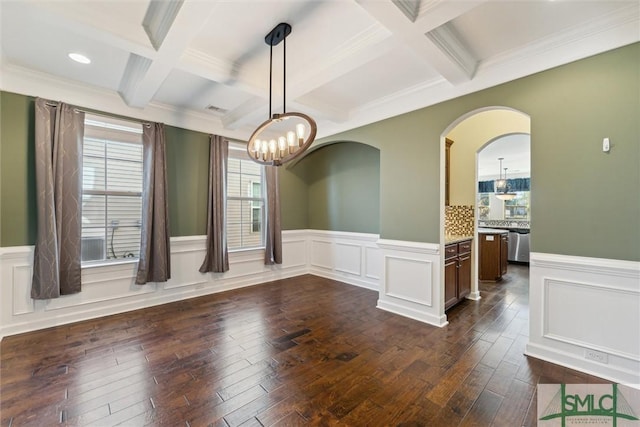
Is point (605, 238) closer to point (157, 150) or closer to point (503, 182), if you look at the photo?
point (157, 150)

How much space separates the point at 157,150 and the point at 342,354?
12.0ft

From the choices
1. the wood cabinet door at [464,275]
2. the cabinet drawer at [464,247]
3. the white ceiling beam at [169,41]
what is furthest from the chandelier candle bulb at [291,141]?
the wood cabinet door at [464,275]

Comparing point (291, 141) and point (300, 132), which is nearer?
point (300, 132)

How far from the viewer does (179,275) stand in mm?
4191

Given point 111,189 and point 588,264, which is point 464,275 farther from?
point 111,189

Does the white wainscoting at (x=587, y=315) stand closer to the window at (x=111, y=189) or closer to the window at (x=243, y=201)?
the window at (x=243, y=201)

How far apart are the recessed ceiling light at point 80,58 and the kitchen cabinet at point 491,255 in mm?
6440

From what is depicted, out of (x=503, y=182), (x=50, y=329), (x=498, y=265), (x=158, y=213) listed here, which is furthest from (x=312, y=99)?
(x=503, y=182)

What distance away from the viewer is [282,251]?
548cm

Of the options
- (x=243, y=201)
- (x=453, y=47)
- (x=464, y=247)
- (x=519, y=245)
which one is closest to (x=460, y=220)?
(x=464, y=247)

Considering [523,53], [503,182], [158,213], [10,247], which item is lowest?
[10,247]

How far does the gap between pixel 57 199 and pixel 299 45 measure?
3.27 meters

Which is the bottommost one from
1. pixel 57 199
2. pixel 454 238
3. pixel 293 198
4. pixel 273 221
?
pixel 454 238

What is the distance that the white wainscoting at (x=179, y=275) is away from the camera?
3.02 m
